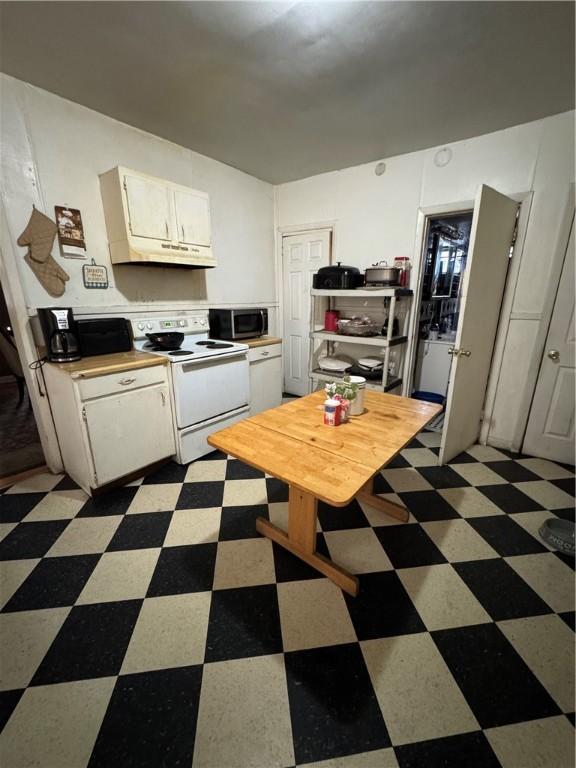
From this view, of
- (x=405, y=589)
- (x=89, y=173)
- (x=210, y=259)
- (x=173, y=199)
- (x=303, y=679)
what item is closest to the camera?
(x=303, y=679)

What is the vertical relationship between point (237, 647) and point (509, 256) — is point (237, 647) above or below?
below

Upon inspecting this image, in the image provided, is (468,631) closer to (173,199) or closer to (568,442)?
(568,442)

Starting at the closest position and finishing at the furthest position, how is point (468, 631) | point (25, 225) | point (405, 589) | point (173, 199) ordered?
point (468, 631) → point (405, 589) → point (25, 225) → point (173, 199)

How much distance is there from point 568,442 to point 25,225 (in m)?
4.13

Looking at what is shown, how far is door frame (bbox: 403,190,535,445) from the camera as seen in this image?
7.70ft

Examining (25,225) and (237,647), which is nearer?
(237,647)

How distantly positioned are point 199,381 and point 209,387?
0.37 feet

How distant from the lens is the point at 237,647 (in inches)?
47.1

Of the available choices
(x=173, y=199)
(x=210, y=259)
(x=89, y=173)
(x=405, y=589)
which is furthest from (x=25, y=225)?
(x=405, y=589)

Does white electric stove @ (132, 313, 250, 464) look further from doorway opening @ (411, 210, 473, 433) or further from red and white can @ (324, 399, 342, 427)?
doorway opening @ (411, 210, 473, 433)

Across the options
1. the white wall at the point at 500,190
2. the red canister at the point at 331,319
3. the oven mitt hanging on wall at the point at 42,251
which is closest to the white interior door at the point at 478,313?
the white wall at the point at 500,190

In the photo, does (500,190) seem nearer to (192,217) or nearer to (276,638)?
(192,217)

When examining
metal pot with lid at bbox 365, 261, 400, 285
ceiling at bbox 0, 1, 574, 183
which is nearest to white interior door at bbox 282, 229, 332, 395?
metal pot with lid at bbox 365, 261, 400, 285

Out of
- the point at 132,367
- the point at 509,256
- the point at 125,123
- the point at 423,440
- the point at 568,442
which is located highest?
the point at 125,123
